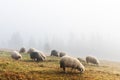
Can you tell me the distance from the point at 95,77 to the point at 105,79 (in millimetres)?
1320

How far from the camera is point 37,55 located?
52469mm

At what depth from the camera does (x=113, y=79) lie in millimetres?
38719

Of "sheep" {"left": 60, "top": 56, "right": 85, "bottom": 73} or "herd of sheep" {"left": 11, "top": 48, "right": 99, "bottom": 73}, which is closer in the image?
"sheep" {"left": 60, "top": 56, "right": 85, "bottom": 73}

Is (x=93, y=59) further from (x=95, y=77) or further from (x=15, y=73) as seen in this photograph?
(x=15, y=73)

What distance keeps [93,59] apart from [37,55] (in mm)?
14038

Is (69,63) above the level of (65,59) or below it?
below

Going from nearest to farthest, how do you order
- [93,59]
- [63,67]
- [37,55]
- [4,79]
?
[4,79], [63,67], [37,55], [93,59]

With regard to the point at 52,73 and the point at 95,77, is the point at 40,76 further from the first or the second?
the point at 95,77

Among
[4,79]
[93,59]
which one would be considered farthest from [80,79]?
[93,59]

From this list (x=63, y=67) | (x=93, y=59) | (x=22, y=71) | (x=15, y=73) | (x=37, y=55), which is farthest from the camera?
(x=93, y=59)

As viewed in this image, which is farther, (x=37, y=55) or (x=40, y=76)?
(x=37, y=55)

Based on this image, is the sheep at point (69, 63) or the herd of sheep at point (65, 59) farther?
the herd of sheep at point (65, 59)

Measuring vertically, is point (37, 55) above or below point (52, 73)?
above

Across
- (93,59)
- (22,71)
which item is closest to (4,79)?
(22,71)
